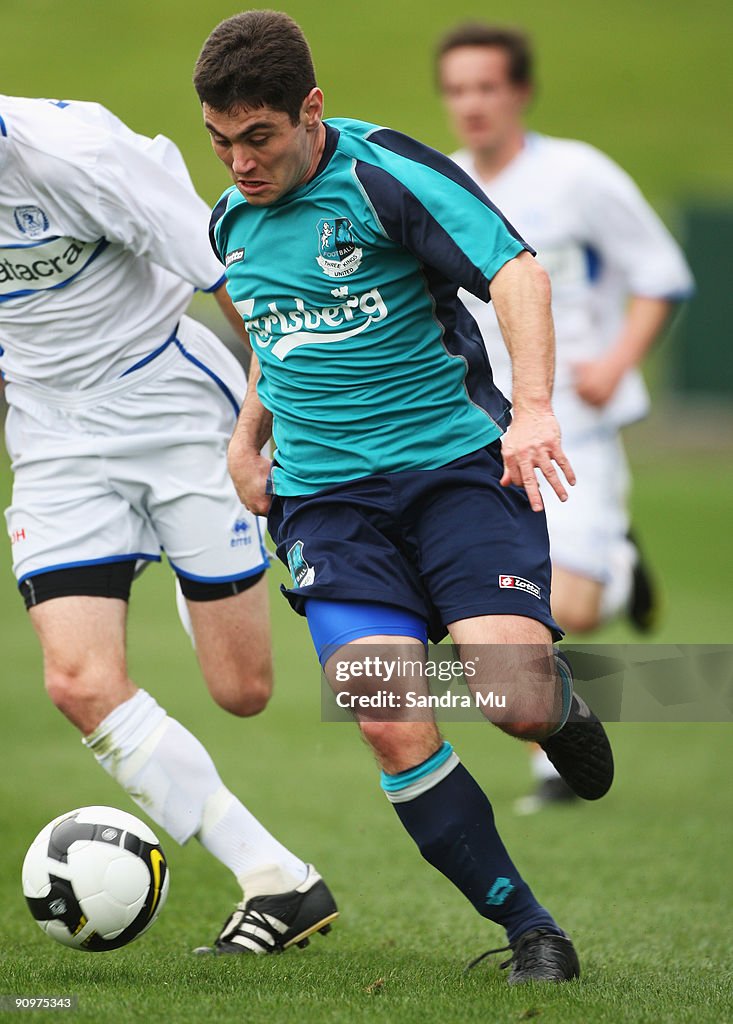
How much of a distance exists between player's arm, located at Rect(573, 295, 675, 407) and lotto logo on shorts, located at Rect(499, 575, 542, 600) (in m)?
3.48

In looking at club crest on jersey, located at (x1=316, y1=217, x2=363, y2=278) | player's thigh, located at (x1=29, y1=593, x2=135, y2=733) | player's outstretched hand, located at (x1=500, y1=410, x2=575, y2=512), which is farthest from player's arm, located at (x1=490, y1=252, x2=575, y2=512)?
player's thigh, located at (x1=29, y1=593, x2=135, y2=733)

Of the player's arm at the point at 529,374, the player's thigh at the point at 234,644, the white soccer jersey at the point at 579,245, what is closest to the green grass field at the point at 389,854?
the player's thigh at the point at 234,644

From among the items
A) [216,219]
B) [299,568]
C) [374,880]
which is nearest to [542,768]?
[374,880]

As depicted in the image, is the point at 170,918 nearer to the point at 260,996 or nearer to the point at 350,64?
the point at 260,996

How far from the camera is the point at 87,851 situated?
4207 mm

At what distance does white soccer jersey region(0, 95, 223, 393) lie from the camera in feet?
14.8

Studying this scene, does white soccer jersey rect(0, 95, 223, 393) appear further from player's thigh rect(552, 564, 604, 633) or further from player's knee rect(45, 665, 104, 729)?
player's thigh rect(552, 564, 604, 633)

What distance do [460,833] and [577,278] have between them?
4.15 meters

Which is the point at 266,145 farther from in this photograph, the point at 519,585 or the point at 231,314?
the point at 519,585

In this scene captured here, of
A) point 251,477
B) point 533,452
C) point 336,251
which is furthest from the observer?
point 251,477

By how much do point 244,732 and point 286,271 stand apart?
5.02 m

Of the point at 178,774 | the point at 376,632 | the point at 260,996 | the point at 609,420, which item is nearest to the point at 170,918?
the point at 178,774

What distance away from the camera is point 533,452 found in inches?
146

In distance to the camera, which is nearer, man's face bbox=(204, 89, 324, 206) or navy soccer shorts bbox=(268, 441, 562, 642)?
man's face bbox=(204, 89, 324, 206)
